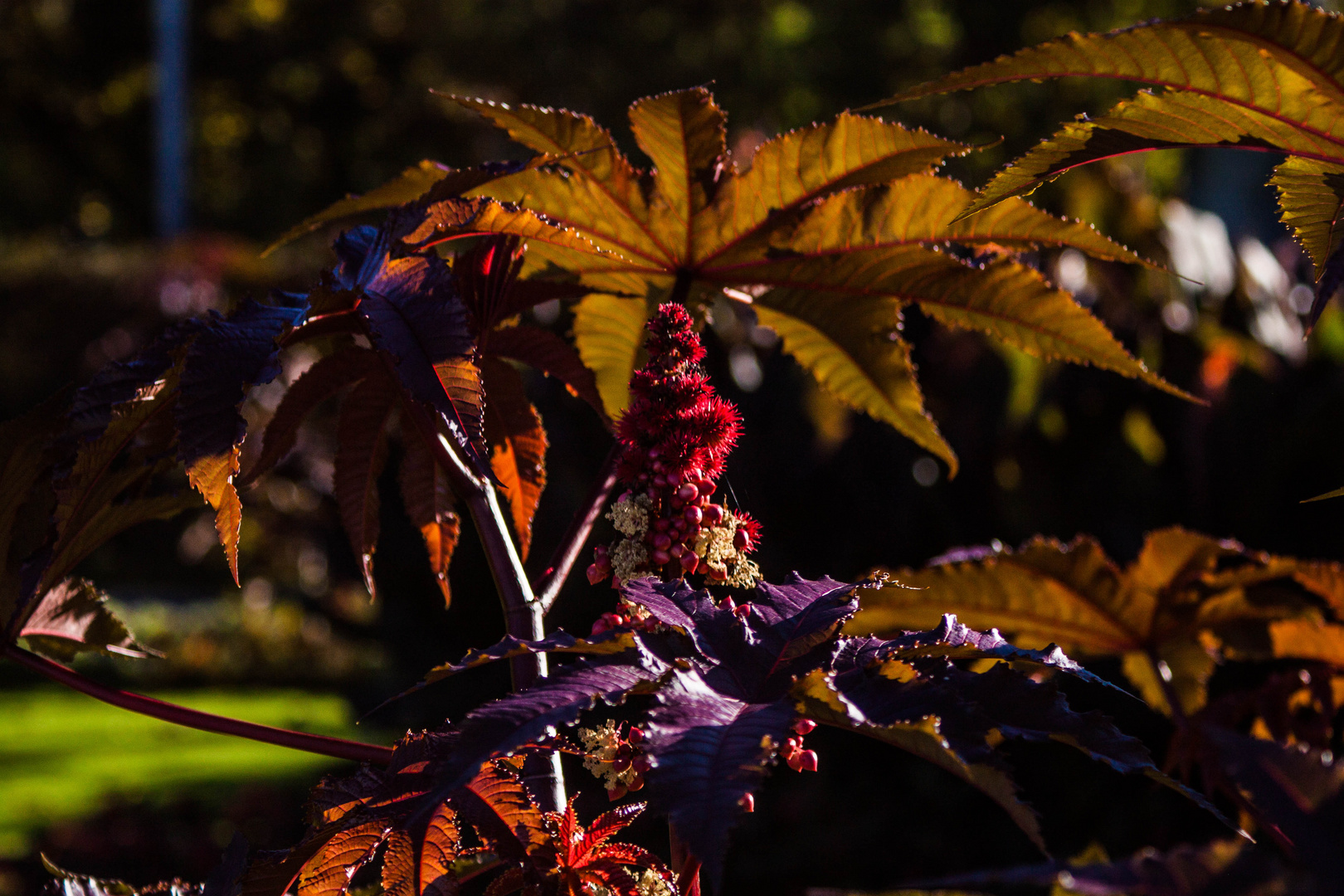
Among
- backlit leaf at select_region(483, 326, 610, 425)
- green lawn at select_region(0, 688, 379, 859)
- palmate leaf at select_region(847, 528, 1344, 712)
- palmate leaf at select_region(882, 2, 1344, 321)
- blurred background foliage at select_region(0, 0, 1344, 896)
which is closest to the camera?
palmate leaf at select_region(882, 2, 1344, 321)

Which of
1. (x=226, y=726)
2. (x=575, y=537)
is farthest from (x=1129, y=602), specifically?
(x=226, y=726)

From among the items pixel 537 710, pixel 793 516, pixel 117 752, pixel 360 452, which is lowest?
pixel 117 752

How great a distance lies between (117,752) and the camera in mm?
5746

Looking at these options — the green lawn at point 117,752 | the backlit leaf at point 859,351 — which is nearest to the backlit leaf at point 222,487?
the backlit leaf at point 859,351

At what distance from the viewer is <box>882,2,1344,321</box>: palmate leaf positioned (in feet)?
2.31

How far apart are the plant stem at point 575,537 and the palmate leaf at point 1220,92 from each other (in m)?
0.43

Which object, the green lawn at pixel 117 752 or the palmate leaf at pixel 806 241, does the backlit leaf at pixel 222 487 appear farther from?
the green lawn at pixel 117 752

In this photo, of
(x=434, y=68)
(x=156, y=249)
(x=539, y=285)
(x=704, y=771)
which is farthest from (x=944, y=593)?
(x=434, y=68)

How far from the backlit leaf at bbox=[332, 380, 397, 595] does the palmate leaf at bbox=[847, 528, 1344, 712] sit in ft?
2.17

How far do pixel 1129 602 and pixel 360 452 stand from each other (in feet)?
3.60

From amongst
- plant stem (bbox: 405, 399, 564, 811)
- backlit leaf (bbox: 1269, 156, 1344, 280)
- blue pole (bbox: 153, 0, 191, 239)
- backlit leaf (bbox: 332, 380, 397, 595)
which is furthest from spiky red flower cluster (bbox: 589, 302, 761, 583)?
blue pole (bbox: 153, 0, 191, 239)

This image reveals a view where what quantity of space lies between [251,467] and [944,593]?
3.11 feet

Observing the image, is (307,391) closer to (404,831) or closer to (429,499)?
(429,499)

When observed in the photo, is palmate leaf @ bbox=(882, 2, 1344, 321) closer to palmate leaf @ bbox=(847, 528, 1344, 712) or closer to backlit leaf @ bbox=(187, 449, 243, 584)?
backlit leaf @ bbox=(187, 449, 243, 584)
